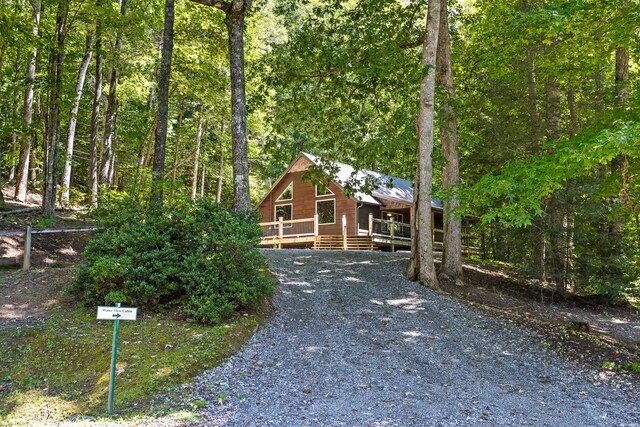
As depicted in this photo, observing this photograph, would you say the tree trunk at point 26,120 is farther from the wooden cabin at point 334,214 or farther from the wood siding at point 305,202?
the wood siding at point 305,202

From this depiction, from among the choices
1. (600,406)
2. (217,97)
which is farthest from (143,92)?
(600,406)

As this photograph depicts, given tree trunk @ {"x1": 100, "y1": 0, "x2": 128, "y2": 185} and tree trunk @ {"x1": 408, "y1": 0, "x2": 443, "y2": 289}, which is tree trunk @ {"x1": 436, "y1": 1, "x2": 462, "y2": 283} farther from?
tree trunk @ {"x1": 100, "y1": 0, "x2": 128, "y2": 185}

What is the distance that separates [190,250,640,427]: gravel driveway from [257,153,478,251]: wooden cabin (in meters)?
11.3

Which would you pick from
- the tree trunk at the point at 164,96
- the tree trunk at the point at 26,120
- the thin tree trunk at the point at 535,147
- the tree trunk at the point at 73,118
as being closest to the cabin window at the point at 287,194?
the tree trunk at the point at 73,118

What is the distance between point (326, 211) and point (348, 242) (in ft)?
7.68

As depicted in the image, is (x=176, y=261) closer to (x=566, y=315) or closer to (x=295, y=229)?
(x=566, y=315)

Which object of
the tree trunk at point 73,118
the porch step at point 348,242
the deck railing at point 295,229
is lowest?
the porch step at point 348,242

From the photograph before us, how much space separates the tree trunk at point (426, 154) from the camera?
10.3 metres

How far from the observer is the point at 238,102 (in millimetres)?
8570

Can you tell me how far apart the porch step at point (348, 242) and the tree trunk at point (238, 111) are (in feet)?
40.0

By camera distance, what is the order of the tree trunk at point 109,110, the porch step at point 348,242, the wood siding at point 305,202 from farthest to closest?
the wood siding at point 305,202 < the porch step at point 348,242 < the tree trunk at point 109,110

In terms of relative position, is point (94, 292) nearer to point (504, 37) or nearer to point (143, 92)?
point (504, 37)

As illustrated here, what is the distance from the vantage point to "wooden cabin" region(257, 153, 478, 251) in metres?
20.7

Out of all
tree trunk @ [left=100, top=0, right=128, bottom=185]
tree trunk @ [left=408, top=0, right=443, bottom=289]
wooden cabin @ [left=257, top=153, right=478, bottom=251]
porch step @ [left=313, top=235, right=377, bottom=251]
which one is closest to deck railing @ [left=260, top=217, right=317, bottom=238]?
wooden cabin @ [left=257, top=153, right=478, bottom=251]
